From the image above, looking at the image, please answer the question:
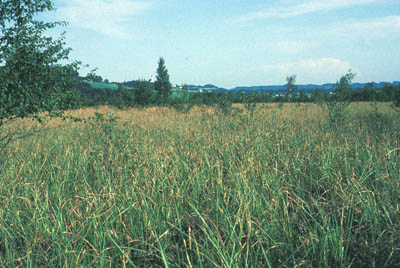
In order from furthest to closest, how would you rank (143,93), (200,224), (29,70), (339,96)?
(143,93), (339,96), (29,70), (200,224)

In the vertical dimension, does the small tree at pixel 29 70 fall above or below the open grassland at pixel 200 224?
above

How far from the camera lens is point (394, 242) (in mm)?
2070

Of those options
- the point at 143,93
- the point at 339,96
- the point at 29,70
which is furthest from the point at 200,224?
the point at 143,93

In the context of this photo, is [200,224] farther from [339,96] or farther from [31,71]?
[339,96]

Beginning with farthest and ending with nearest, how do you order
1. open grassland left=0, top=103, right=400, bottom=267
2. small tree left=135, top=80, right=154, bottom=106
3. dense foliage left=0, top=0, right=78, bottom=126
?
small tree left=135, top=80, right=154, bottom=106
dense foliage left=0, top=0, right=78, bottom=126
open grassland left=0, top=103, right=400, bottom=267

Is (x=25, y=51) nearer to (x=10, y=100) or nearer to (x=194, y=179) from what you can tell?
(x=10, y=100)

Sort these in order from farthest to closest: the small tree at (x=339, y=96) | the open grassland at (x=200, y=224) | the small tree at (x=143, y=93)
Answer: the small tree at (x=143, y=93)
the small tree at (x=339, y=96)
the open grassland at (x=200, y=224)

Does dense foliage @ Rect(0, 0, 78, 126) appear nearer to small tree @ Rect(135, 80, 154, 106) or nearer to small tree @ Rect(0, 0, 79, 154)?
small tree @ Rect(0, 0, 79, 154)

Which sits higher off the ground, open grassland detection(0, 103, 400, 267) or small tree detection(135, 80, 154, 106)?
small tree detection(135, 80, 154, 106)

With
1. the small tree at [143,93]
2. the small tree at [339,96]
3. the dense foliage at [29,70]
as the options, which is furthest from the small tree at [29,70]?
the small tree at [143,93]

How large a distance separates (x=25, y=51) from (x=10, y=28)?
406mm

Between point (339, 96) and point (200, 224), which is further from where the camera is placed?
point (339, 96)

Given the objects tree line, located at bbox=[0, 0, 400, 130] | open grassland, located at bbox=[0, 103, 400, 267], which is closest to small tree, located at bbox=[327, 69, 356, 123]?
open grassland, located at bbox=[0, 103, 400, 267]

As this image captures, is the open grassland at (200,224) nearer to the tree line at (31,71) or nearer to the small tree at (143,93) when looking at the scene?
the tree line at (31,71)
